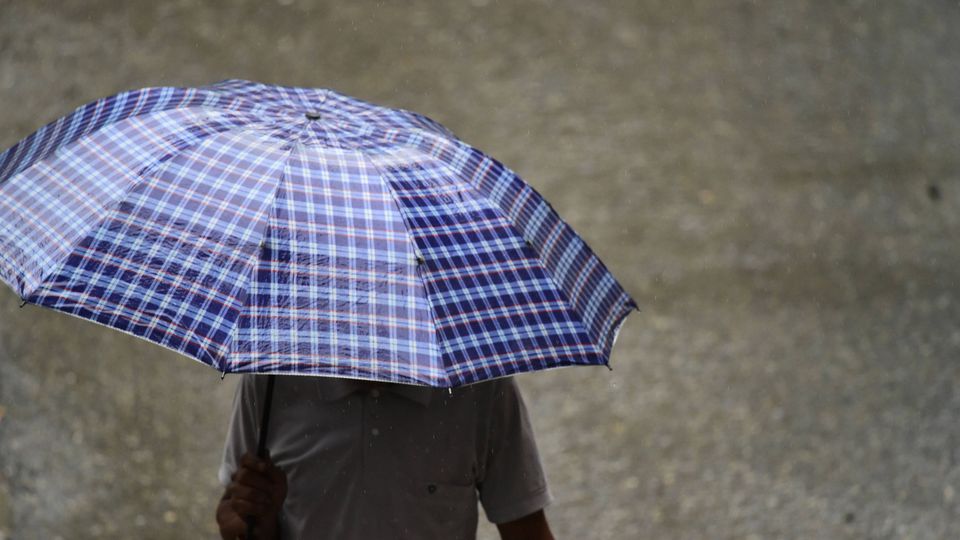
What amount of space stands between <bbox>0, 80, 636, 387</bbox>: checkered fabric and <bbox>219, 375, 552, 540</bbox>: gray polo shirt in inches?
14.2

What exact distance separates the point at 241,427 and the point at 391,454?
32 centimetres

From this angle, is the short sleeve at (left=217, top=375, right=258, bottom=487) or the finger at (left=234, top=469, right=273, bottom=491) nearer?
the finger at (left=234, top=469, right=273, bottom=491)

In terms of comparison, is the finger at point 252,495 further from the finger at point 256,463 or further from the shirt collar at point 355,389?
the shirt collar at point 355,389

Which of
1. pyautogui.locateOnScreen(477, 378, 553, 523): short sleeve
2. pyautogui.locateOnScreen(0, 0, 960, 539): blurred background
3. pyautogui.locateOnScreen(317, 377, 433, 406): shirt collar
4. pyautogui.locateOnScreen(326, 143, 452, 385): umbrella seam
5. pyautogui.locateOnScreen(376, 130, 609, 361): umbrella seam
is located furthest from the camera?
pyautogui.locateOnScreen(0, 0, 960, 539): blurred background

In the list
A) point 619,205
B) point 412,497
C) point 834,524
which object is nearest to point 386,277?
point 412,497

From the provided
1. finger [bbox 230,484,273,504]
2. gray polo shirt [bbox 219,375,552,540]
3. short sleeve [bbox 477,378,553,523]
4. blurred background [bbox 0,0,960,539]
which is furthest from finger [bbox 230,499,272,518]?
blurred background [bbox 0,0,960,539]

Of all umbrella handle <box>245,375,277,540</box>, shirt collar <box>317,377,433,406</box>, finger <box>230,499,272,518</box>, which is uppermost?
shirt collar <box>317,377,433,406</box>

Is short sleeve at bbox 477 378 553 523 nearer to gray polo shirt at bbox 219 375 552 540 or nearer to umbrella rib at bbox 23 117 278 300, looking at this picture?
gray polo shirt at bbox 219 375 552 540

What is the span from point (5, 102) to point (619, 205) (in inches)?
107

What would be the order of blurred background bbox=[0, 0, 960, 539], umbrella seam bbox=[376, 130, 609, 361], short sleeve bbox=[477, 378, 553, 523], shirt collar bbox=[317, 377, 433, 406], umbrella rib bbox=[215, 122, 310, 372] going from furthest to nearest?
blurred background bbox=[0, 0, 960, 539] → short sleeve bbox=[477, 378, 553, 523] → shirt collar bbox=[317, 377, 433, 406] → umbrella seam bbox=[376, 130, 609, 361] → umbrella rib bbox=[215, 122, 310, 372]

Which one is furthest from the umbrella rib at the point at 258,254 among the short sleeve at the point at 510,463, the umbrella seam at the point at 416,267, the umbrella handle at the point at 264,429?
the short sleeve at the point at 510,463

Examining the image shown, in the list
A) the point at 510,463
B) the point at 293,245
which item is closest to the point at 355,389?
the point at 510,463

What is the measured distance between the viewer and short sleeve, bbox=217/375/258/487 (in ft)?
7.73

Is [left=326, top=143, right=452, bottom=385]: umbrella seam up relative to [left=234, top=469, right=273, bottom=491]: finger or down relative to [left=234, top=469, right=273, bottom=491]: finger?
up
